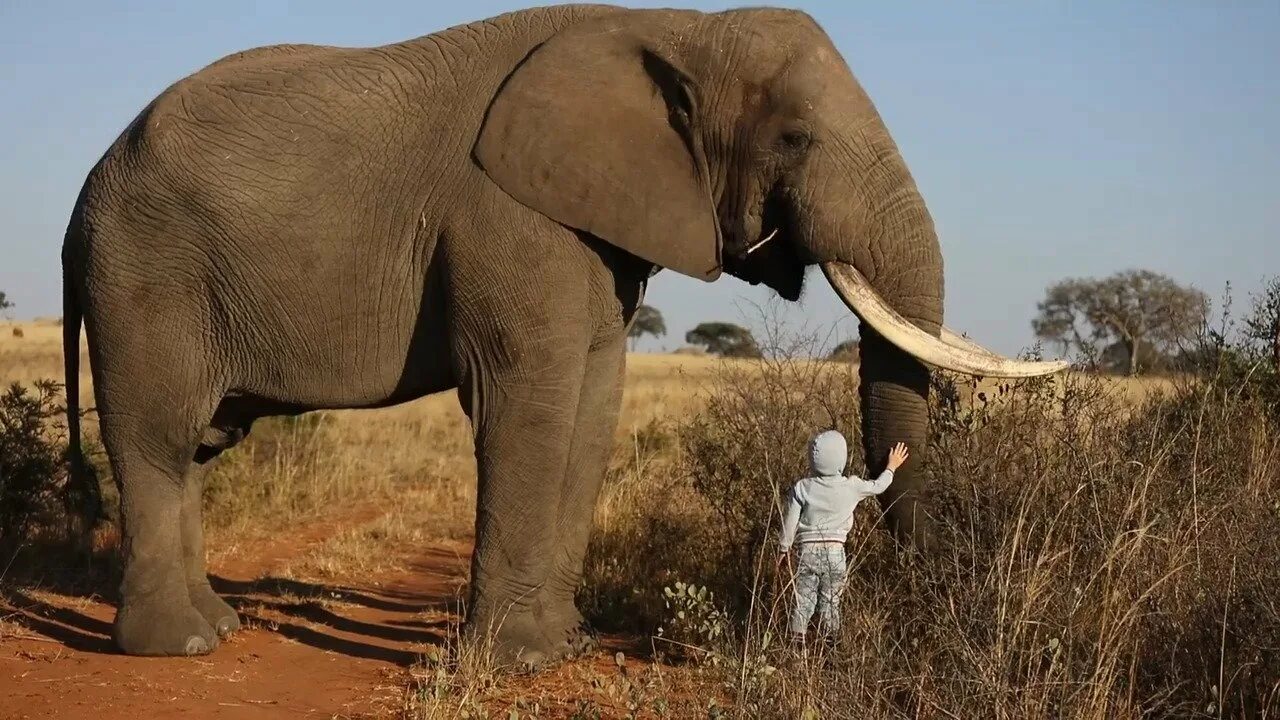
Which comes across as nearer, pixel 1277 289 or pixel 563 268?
pixel 563 268

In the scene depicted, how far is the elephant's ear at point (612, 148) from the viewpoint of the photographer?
24.4ft

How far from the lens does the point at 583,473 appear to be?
830 centimetres

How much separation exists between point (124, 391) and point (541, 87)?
2653 millimetres

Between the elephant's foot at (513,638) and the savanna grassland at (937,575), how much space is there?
12 centimetres

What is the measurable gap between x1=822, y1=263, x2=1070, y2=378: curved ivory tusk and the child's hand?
408mm

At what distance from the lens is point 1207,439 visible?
329 inches

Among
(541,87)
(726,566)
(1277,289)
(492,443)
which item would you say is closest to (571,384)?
(492,443)

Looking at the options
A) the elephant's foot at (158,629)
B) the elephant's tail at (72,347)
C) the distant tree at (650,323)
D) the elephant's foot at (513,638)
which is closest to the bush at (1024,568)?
the elephant's foot at (513,638)

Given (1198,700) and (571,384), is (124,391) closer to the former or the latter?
(571,384)

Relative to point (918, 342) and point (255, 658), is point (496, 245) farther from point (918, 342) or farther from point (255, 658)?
point (255, 658)

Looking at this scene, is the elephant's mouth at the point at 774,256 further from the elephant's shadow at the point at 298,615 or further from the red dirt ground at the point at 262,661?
the elephant's shadow at the point at 298,615

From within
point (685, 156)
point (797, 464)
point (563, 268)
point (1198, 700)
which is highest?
point (685, 156)

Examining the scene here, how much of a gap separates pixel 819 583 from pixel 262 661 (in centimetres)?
297

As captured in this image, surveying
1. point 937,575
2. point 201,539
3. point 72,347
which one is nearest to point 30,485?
point 72,347
